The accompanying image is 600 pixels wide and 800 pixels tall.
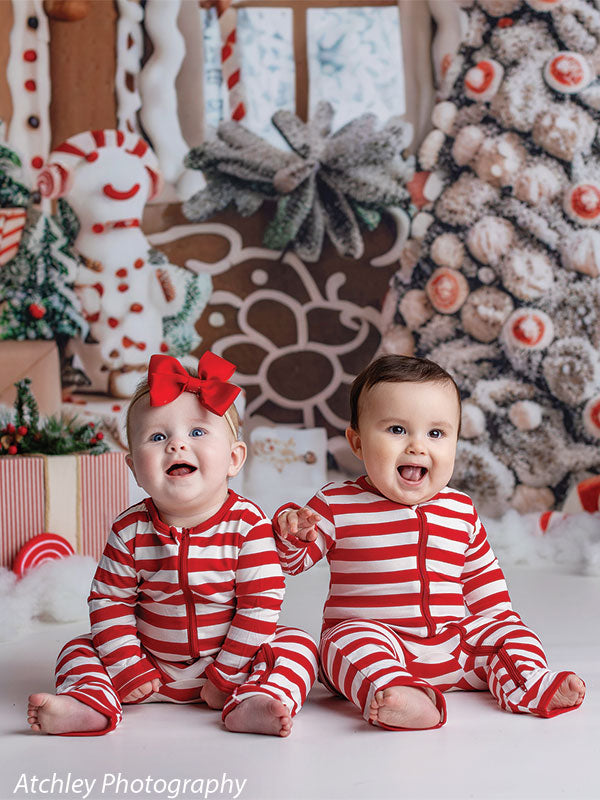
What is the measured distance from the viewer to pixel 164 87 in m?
2.95

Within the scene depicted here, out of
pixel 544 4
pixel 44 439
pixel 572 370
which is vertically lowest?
pixel 44 439

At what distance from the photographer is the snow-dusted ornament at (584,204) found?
2.79 metres

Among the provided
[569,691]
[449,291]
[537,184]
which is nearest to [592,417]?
[449,291]

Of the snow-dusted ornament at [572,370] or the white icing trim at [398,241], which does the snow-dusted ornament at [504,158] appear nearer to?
the white icing trim at [398,241]

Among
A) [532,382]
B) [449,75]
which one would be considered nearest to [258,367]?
[532,382]

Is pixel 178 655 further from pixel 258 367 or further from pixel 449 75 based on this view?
pixel 449 75

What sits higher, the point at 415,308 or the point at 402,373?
the point at 415,308

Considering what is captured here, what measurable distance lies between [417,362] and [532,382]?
1.60 meters

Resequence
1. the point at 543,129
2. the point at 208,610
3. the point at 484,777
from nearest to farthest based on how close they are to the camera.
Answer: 1. the point at 484,777
2. the point at 208,610
3. the point at 543,129

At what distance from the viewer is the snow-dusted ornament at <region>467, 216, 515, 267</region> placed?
111 inches

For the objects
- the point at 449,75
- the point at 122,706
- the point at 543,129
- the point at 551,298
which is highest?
the point at 449,75

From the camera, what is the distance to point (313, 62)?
2.97 m

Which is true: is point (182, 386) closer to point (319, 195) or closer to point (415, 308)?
point (415, 308)

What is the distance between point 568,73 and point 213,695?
7.67ft
